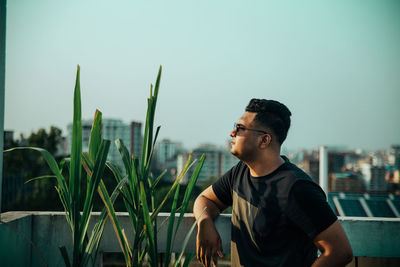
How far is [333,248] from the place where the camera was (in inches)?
44.3

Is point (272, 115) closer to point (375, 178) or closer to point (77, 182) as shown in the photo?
point (77, 182)

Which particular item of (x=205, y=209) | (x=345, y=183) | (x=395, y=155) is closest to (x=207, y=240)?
(x=205, y=209)

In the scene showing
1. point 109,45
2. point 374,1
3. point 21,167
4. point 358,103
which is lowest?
point 21,167

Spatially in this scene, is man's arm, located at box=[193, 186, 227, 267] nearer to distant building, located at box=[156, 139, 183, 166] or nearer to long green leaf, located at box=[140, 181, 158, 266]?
long green leaf, located at box=[140, 181, 158, 266]

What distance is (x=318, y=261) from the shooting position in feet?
3.71

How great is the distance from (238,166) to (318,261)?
0.51 m

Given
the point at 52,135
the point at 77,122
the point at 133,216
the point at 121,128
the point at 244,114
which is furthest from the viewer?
the point at 121,128

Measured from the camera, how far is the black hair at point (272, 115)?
1378 mm

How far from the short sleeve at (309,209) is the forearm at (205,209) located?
0.35 m

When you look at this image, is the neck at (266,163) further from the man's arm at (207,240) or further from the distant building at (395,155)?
the distant building at (395,155)

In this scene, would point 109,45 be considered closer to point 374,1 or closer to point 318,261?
point 374,1

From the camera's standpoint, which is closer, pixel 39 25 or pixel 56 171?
pixel 56 171

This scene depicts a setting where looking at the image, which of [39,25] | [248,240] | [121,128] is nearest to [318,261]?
[248,240]

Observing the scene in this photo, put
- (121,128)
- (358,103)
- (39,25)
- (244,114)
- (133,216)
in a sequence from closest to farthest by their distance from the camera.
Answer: (133,216) → (244,114) → (121,128) → (39,25) → (358,103)
